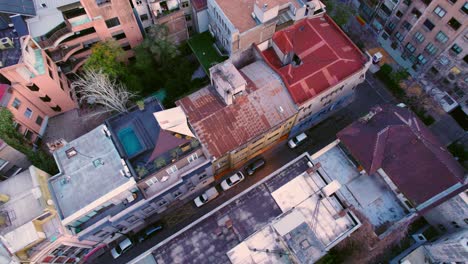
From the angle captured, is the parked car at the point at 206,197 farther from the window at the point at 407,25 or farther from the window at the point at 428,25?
the window at the point at 428,25

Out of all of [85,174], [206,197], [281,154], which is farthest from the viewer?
[281,154]

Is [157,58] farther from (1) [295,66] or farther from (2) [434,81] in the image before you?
(2) [434,81]

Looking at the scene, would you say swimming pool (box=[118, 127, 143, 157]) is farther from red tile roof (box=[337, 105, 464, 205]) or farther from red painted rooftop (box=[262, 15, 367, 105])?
red tile roof (box=[337, 105, 464, 205])

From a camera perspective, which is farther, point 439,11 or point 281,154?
point 281,154

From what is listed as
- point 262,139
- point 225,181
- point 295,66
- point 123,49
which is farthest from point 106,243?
point 295,66

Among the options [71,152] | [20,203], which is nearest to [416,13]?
[71,152]

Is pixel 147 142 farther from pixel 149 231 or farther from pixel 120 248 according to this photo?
pixel 120 248

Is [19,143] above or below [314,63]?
above

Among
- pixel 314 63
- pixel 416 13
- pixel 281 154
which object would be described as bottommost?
pixel 281 154
